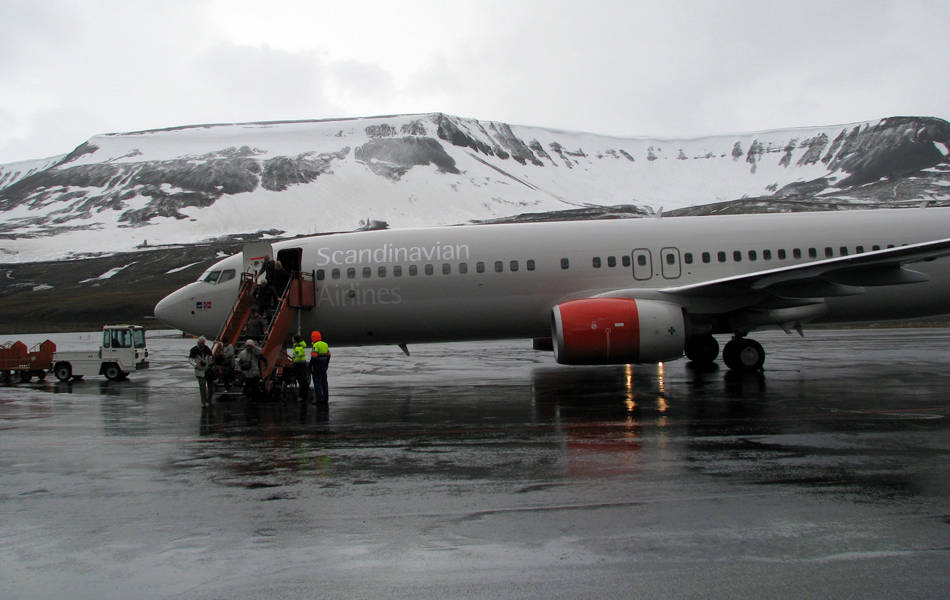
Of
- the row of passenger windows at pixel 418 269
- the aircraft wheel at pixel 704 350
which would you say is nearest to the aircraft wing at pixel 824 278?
the aircraft wheel at pixel 704 350

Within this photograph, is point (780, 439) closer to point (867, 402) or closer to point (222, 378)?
point (867, 402)

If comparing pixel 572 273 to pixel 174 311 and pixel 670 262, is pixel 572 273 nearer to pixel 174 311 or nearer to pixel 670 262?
pixel 670 262

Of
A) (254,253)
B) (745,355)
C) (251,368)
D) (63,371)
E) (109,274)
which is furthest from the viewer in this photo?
(109,274)

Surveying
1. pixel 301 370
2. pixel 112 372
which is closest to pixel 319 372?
pixel 301 370

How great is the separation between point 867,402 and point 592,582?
29.7ft

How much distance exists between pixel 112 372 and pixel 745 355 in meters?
17.9

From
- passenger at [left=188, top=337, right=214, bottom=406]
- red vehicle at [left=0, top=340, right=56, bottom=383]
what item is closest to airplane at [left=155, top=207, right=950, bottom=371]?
passenger at [left=188, top=337, right=214, bottom=406]

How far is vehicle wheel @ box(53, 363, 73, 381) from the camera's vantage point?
21312 mm

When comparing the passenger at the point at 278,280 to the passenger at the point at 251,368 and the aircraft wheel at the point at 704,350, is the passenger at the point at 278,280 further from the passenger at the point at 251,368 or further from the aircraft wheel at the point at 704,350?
the aircraft wheel at the point at 704,350

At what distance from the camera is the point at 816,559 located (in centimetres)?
492

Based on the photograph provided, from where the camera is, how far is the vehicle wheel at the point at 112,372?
2138 cm

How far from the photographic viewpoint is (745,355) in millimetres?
16234

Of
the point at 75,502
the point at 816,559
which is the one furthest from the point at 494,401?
the point at 816,559

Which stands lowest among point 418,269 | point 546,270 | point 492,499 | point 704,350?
point 492,499
